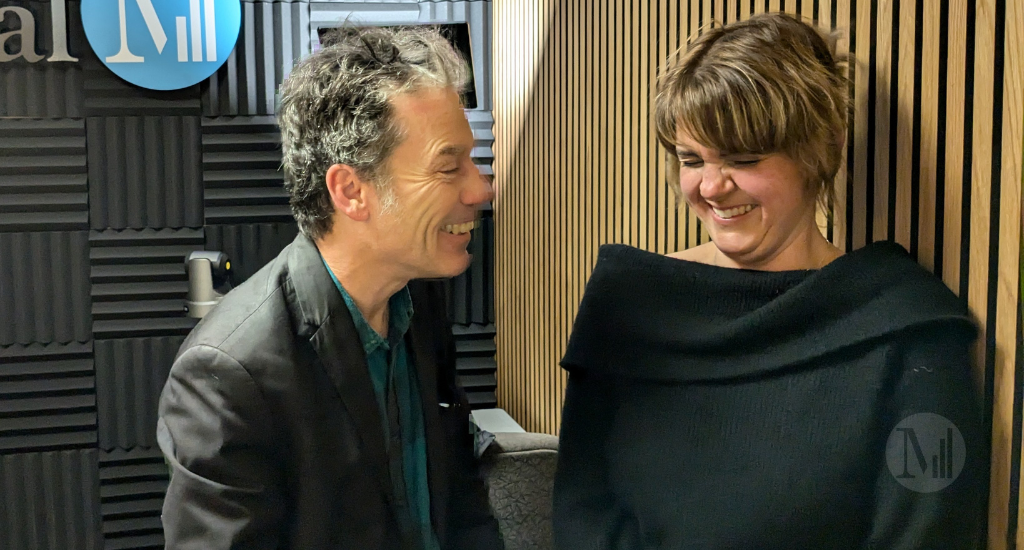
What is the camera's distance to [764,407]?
1.51 m

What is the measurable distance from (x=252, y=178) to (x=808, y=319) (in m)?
3.51

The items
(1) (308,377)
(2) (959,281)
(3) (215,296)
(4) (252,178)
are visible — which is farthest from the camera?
(4) (252,178)

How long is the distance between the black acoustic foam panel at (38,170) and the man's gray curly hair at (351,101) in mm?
3023

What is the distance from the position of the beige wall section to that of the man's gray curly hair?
772 mm

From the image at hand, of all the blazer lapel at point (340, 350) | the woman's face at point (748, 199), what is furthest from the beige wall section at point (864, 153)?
the blazer lapel at point (340, 350)

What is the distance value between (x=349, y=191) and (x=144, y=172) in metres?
3.07

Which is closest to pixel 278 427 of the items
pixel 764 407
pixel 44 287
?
pixel 764 407

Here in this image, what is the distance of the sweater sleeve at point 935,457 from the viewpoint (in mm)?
1282

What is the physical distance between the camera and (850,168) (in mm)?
1623

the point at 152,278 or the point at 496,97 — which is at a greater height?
the point at 496,97

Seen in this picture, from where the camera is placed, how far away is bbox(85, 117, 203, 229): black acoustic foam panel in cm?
432

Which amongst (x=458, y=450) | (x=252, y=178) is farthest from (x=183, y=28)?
(x=458, y=450)

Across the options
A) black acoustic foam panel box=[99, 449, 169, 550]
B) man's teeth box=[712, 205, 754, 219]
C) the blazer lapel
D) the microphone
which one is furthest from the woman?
black acoustic foam panel box=[99, 449, 169, 550]

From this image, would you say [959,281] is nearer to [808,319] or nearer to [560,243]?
[808,319]
